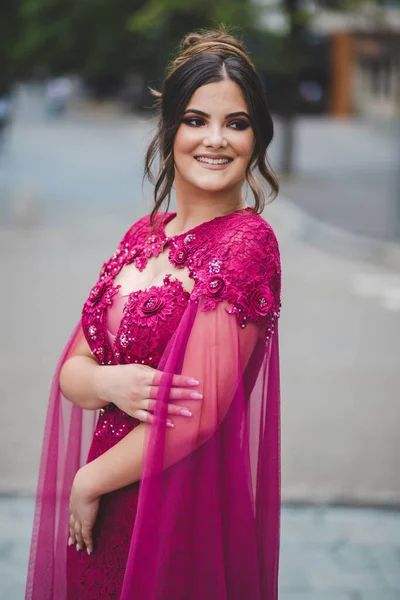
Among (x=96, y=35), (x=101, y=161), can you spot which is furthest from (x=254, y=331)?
(x=96, y=35)

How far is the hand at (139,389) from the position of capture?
1927 mm

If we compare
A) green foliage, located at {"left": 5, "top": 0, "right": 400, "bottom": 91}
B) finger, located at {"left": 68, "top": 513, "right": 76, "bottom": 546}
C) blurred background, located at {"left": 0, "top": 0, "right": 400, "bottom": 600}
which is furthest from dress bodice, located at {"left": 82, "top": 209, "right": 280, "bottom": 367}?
green foliage, located at {"left": 5, "top": 0, "right": 400, "bottom": 91}

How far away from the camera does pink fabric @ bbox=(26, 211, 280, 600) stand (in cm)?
193

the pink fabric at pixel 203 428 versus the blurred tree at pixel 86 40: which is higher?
the blurred tree at pixel 86 40

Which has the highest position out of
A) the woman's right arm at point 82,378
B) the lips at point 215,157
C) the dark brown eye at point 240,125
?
the dark brown eye at point 240,125

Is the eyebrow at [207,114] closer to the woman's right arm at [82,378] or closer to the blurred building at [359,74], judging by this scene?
the woman's right arm at [82,378]

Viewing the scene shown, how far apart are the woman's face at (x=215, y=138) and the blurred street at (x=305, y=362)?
0.47 meters

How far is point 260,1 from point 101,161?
6.54 metres

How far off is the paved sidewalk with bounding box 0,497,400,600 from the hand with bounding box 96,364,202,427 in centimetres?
181

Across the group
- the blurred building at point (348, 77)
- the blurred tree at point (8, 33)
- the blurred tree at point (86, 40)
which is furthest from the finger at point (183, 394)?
the blurred tree at point (8, 33)

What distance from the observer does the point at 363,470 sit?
4902 millimetres

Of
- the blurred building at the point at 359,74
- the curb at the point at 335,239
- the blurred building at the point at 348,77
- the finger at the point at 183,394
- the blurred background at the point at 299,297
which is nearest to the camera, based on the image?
the finger at the point at 183,394

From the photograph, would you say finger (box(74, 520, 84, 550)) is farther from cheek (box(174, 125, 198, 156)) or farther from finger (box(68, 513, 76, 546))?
cheek (box(174, 125, 198, 156))

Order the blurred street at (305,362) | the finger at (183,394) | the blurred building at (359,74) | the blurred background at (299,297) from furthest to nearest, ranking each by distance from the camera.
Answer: the blurred building at (359,74), the blurred background at (299,297), the blurred street at (305,362), the finger at (183,394)
